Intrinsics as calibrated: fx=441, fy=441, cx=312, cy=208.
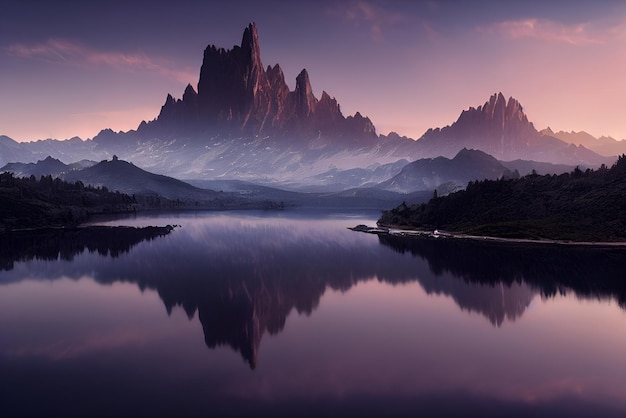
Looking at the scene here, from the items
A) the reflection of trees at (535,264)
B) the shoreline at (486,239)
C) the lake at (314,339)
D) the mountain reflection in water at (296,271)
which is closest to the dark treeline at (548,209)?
the shoreline at (486,239)

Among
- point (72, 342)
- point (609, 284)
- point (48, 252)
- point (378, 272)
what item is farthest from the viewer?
point (48, 252)

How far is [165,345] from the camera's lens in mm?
49219

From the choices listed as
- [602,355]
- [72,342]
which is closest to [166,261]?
[72,342]

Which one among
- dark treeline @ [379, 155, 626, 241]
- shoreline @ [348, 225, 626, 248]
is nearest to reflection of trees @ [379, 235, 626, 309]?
shoreline @ [348, 225, 626, 248]

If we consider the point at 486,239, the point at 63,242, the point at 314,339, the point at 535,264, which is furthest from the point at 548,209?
the point at 63,242

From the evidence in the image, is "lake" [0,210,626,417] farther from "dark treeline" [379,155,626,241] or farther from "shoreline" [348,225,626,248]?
"dark treeline" [379,155,626,241]

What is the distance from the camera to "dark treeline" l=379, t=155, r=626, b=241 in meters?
148

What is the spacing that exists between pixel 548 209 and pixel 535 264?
73755mm

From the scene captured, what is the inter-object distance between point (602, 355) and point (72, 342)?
192 feet

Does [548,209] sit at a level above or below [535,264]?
above

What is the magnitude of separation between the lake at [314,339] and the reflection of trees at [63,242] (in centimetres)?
1436

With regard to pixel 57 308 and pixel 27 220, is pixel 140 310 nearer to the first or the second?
pixel 57 308

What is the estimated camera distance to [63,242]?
15275cm

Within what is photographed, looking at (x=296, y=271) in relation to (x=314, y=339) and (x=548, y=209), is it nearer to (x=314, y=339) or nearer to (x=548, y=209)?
(x=314, y=339)
